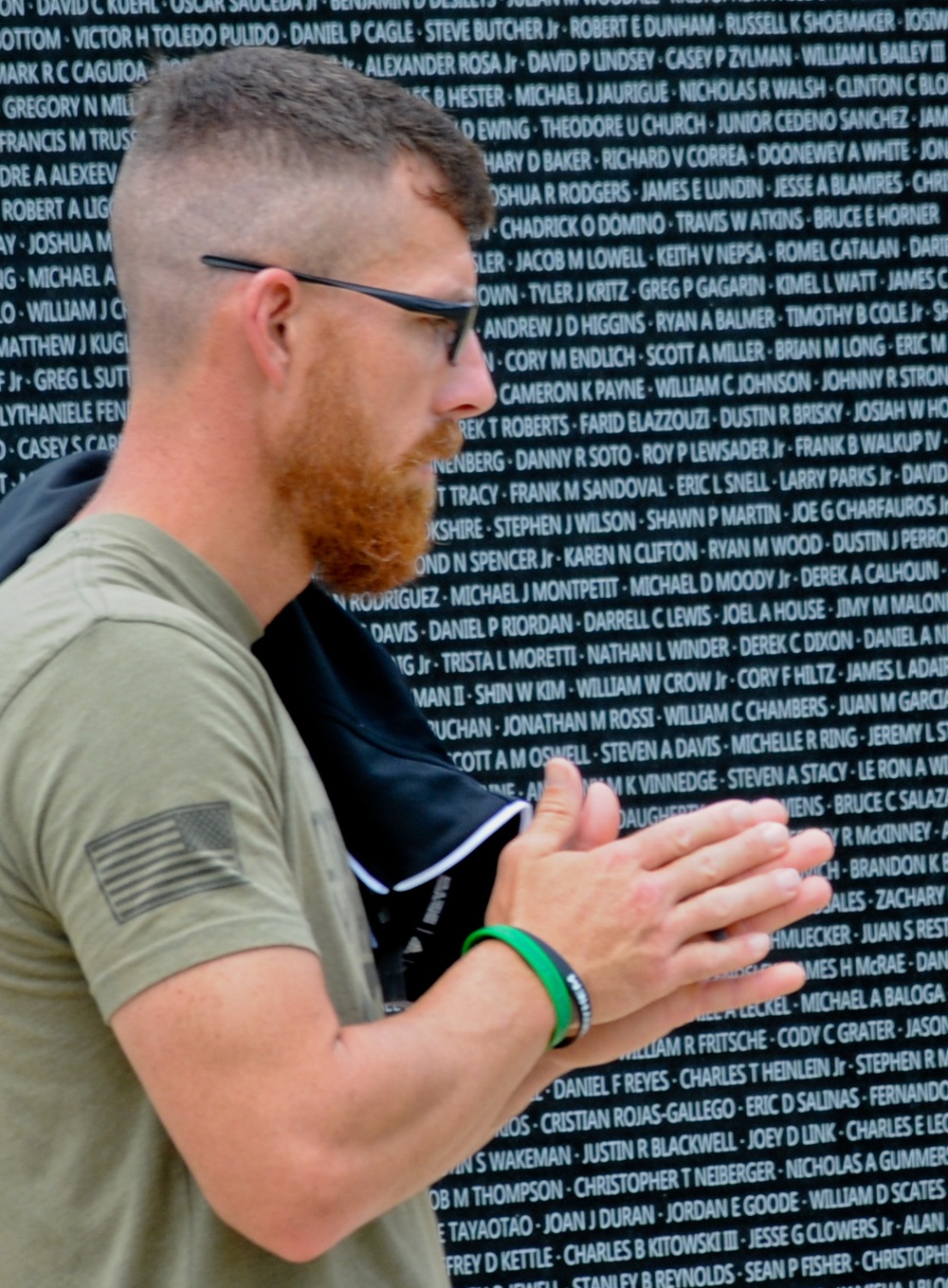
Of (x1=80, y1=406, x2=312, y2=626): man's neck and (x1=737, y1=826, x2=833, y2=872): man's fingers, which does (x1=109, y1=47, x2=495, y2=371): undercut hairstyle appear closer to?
(x1=80, y1=406, x2=312, y2=626): man's neck

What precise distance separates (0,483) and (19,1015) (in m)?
1.21

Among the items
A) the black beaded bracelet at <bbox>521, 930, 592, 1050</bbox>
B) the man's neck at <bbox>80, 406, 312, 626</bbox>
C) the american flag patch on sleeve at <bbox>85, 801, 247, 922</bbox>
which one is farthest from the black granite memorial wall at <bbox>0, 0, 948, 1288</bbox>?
the american flag patch on sleeve at <bbox>85, 801, 247, 922</bbox>

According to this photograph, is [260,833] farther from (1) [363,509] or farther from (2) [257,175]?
(2) [257,175]

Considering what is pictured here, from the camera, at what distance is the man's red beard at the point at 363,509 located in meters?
1.08

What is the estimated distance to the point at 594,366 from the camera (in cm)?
207

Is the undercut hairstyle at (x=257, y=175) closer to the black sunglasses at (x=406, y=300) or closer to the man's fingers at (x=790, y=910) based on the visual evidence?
the black sunglasses at (x=406, y=300)

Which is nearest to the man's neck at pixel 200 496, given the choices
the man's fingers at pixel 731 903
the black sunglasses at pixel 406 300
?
the black sunglasses at pixel 406 300

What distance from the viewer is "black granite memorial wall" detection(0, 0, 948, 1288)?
2.01 meters

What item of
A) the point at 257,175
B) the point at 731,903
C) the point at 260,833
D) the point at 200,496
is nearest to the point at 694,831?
the point at 731,903

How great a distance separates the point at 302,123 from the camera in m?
1.10

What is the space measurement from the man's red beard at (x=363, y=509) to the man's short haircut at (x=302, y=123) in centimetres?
19

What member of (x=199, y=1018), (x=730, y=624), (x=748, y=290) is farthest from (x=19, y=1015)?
(x=748, y=290)

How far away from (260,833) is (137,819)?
7 cm

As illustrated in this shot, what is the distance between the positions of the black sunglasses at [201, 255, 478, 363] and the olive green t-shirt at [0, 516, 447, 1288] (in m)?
0.21
